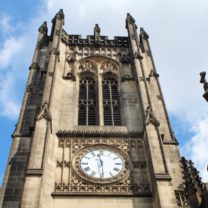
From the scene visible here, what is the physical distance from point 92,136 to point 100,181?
2812 mm

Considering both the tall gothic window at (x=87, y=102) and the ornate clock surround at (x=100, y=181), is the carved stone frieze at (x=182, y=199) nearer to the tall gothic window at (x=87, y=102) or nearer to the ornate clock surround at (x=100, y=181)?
the ornate clock surround at (x=100, y=181)

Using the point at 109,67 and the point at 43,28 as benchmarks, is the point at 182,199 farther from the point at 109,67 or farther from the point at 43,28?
the point at 43,28

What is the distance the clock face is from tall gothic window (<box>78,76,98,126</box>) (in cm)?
284

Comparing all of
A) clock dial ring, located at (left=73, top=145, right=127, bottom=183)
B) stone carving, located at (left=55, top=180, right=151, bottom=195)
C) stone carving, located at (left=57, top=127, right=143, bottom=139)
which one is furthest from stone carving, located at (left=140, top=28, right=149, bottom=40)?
stone carving, located at (left=55, top=180, right=151, bottom=195)

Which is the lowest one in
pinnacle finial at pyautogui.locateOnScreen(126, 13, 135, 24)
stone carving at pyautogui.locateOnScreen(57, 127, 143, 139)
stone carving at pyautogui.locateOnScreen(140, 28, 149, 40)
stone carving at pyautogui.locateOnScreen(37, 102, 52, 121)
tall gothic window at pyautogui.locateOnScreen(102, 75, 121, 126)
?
stone carving at pyautogui.locateOnScreen(57, 127, 143, 139)

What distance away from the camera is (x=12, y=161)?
1602cm

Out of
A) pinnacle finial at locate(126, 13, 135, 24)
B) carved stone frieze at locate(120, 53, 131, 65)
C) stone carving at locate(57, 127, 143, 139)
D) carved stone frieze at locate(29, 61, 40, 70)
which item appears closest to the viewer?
stone carving at locate(57, 127, 143, 139)

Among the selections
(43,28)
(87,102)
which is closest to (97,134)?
(87,102)

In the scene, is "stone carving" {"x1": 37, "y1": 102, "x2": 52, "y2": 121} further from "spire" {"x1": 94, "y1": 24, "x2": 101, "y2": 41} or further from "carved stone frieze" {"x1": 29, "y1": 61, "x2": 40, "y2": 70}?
"spire" {"x1": 94, "y1": 24, "x2": 101, "y2": 41}

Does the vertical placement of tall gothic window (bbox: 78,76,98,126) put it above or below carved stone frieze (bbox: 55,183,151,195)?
above

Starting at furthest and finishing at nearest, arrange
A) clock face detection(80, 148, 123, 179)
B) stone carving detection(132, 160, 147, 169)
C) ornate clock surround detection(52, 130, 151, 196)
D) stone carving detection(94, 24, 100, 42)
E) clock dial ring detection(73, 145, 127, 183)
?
1. stone carving detection(94, 24, 100, 42)
2. stone carving detection(132, 160, 147, 169)
3. clock face detection(80, 148, 123, 179)
4. clock dial ring detection(73, 145, 127, 183)
5. ornate clock surround detection(52, 130, 151, 196)

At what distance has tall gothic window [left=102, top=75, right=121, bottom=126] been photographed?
19.8 meters

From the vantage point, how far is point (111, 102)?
2095cm

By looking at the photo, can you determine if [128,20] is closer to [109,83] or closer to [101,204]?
[109,83]
